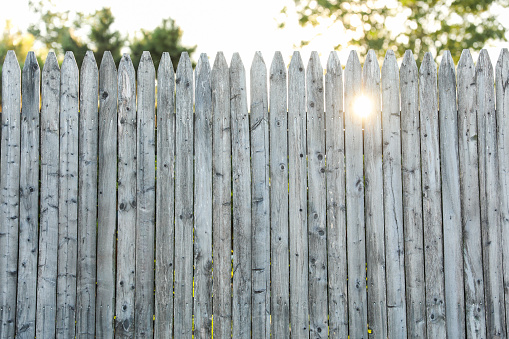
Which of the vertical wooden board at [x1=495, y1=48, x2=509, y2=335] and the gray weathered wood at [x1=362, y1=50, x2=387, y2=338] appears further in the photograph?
the vertical wooden board at [x1=495, y1=48, x2=509, y2=335]

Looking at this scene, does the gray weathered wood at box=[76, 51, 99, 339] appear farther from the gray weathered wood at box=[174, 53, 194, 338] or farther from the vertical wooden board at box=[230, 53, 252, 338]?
the vertical wooden board at box=[230, 53, 252, 338]

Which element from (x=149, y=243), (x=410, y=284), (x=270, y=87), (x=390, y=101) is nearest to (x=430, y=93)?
(x=390, y=101)

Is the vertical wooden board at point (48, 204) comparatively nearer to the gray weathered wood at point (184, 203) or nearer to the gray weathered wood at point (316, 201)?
the gray weathered wood at point (184, 203)

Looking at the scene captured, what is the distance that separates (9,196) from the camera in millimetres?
3271

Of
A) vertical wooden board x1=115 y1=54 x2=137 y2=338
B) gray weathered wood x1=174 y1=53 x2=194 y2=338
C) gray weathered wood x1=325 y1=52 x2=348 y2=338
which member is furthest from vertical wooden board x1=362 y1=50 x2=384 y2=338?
vertical wooden board x1=115 y1=54 x2=137 y2=338

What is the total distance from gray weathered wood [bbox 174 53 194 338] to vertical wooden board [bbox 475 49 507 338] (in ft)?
7.34

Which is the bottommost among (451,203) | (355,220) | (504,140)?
(355,220)

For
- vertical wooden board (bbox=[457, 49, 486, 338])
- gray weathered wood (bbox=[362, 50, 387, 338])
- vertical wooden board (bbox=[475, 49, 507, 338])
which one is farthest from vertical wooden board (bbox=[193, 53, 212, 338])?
vertical wooden board (bbox=[475, 49, 507, 338])

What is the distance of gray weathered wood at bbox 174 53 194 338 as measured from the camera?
10.5ft

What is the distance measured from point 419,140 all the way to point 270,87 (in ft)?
3.98

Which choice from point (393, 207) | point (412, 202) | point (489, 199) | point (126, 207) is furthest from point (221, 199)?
point (489, 199)

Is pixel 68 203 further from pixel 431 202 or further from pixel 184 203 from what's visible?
pixel 431 202

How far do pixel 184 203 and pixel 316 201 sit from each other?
99cm

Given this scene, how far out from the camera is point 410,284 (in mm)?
3258
